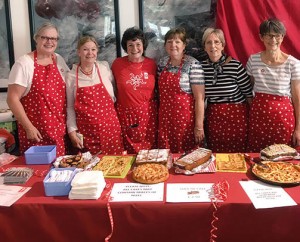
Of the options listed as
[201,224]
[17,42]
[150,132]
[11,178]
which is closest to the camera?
[201,224]


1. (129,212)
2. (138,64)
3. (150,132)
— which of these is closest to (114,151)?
(150,132)

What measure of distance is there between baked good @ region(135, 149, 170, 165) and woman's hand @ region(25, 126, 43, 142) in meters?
0.79

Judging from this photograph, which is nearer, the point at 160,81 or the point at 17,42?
the point at 160,81

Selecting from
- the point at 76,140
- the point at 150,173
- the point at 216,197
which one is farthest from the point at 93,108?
the point at 216,197

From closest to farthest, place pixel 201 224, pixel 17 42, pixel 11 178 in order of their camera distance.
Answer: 1. pixel 201 224
2. pixel 11 178
3. pixel 17 42

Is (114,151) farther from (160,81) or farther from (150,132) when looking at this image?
(160,81)

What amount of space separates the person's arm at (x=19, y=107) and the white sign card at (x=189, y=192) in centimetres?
113

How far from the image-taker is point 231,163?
187 cm

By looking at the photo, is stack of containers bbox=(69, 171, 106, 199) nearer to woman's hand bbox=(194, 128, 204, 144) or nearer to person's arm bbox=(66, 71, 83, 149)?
person's arm bbox=(66, 71, 83, 149)

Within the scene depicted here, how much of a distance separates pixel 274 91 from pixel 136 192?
126cm

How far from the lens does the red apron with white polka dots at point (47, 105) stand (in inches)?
91.7

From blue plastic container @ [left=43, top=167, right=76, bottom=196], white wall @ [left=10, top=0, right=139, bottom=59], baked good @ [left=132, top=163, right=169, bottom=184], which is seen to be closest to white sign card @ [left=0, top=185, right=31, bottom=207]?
blue plastic container @ [left=43, top=167, right=76, bottom=196]

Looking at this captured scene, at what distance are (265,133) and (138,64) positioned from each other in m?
1.03

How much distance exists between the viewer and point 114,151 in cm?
252
